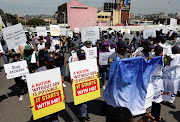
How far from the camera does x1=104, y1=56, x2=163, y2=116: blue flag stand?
11.8ft

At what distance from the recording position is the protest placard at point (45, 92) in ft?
8.99

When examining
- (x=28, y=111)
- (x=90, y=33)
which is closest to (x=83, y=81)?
(x=28, y=111)

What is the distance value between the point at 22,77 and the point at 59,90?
2.89m

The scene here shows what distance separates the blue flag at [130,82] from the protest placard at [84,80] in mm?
411

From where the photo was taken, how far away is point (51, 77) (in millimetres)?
2914

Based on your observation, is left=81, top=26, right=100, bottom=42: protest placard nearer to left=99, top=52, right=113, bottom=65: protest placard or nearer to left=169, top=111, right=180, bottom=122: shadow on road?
left=99, top=52, right=113, bottom=65: protest placard

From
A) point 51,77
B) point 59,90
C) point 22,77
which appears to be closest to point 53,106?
point 59,90

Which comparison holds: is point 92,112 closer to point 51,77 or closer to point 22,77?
point 51,77

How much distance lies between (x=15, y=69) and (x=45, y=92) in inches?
100

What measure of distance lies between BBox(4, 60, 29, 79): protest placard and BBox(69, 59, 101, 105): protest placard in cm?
249

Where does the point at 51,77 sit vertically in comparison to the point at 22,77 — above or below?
above

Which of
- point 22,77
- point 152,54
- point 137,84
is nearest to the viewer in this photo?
point 137,84

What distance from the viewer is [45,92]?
2885mm

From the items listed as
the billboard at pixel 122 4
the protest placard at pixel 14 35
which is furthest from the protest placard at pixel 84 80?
the billboard at pixel 122 4
